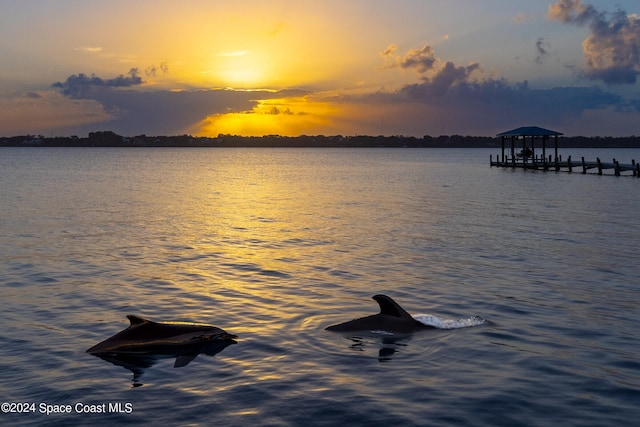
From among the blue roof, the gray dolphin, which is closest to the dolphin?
the gray dolphin

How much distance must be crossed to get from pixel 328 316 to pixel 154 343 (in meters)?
4.68

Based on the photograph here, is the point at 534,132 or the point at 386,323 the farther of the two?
the point at 534,132

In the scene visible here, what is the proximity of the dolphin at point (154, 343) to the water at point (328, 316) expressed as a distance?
0.31 meters

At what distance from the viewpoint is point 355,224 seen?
35.4 m

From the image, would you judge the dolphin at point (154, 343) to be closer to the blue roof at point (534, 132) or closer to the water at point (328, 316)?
the water at point (328, 316)

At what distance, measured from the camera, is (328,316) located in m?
15.0

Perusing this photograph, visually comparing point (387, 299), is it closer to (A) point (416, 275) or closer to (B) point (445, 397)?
(B) point (445, 397)

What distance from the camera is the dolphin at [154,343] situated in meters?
11.5

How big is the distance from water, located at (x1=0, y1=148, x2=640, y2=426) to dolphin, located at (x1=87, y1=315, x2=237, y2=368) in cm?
31

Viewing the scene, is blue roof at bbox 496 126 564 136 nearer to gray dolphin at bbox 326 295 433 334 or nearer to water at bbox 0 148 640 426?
water at bbox 0 148 640 426

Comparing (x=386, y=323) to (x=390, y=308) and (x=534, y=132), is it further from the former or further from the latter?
(x=534, y=132)

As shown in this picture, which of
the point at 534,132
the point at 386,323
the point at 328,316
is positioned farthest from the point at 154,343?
the point at 534,132

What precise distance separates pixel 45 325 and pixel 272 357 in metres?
5.71

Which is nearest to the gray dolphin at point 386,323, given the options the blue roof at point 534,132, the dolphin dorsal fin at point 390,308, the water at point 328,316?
the dolphin dorsal fin at point 390,308
